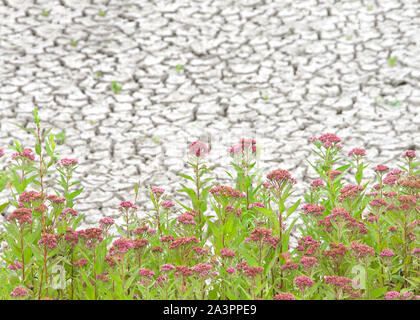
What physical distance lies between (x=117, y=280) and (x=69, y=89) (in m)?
5.09

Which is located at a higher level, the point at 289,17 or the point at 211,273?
the point at 211,273

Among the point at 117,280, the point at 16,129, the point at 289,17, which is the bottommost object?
the point at 16,129

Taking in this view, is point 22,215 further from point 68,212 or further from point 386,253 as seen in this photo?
point 386,253

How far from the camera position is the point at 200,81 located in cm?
A: 727

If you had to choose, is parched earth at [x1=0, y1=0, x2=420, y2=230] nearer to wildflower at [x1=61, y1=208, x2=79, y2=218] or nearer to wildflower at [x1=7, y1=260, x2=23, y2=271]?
wildflower at [x1=61, y1=208, x2=79, y2=218]

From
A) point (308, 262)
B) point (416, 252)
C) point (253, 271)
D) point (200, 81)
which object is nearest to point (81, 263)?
point (253, 271)

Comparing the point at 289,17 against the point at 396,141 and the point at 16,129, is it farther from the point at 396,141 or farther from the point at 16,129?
the point at 16,129

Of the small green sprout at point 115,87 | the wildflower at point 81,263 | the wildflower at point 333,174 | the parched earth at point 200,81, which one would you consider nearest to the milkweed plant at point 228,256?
the wildflower at point 81,263

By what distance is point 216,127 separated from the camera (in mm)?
6426

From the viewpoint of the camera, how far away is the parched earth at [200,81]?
6.00 meters

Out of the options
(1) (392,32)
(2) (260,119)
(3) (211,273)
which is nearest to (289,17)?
(1) (392,32)

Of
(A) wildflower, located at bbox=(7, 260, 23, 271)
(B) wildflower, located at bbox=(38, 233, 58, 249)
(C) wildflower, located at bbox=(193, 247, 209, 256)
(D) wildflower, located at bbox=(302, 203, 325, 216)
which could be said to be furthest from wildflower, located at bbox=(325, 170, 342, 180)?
(A) wildflower, located at bbox=(7, 260, 23, 271)
